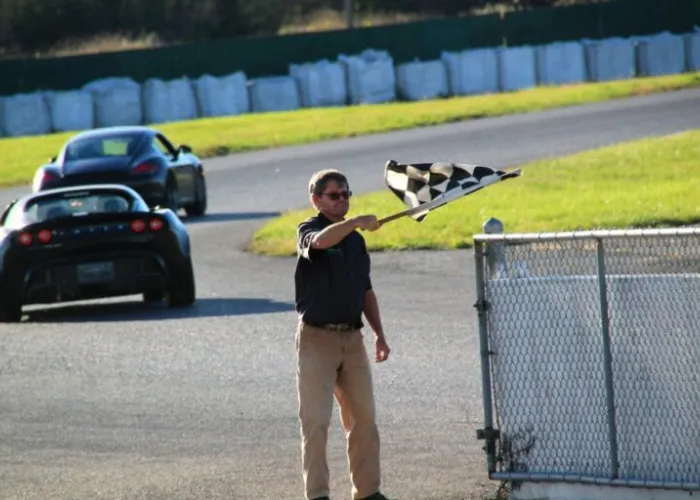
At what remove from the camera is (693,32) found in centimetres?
4956

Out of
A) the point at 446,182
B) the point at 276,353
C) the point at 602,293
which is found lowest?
the point at 276,353

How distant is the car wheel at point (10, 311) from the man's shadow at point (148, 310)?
23cm

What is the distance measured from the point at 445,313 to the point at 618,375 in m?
6.93

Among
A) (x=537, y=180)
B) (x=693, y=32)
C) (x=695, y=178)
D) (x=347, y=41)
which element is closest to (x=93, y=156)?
(x=537, y=180)

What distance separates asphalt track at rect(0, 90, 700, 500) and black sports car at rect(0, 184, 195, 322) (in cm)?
29

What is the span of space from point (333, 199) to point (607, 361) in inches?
54.0

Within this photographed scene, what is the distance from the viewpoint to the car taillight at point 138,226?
51.0 feet

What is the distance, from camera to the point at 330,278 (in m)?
7.62

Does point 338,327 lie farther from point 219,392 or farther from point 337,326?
point 219,392

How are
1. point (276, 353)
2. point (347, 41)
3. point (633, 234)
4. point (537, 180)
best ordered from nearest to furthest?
point (633, 234), point (276, 353), point (537, 180), point (347, 41)

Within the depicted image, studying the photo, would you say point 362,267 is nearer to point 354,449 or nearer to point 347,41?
point 354,449

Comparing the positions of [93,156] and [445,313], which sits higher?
[93,156]

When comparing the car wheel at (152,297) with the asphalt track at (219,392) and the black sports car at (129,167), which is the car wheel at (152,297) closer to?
the asphalt track at (219,392)

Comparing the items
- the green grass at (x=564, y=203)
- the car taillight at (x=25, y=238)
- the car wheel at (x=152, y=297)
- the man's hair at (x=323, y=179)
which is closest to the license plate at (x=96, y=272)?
the car taillight at (x=25, y=238)
